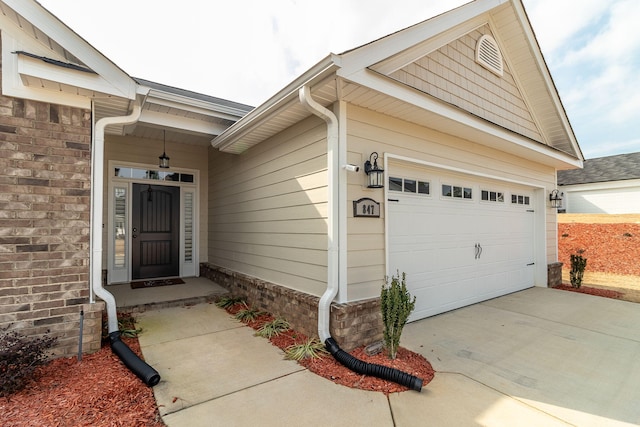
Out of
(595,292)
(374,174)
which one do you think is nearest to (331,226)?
(374,174)

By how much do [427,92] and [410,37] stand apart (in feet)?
2.65

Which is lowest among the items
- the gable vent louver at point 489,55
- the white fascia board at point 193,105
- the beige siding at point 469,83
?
the white fascia board at point 193,105

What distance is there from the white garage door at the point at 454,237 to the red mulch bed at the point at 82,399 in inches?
115

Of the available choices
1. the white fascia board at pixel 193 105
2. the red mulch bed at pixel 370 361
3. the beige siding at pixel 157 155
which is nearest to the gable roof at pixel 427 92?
the white fascia board at pixel 193 105

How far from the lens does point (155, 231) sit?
21.0 feet

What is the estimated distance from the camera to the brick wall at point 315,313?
3.26 metres

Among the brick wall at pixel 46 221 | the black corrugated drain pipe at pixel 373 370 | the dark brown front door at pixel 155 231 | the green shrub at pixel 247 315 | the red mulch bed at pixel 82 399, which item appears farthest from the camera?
the dark brown front door at pixel 155 231

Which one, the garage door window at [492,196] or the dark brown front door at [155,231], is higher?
the garage door window at [492,196]

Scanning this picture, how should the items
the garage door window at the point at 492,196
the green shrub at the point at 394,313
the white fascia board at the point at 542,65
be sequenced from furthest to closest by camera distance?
the garage door window at the point at 492,196
the white fascia board at the point at 542,65
the green shrub at the point at 394,313

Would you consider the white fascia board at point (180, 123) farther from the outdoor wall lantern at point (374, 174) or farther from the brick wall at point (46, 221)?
the outdoor wall lantern at point (374, 174)

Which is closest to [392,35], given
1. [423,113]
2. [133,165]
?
[423,113]

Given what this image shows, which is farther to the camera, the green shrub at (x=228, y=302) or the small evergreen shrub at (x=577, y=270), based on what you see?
the small evergreen shrub at (x=577, y=270)

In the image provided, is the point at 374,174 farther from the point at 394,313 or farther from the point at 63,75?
the point at 63,75

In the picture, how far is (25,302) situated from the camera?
293 cm
